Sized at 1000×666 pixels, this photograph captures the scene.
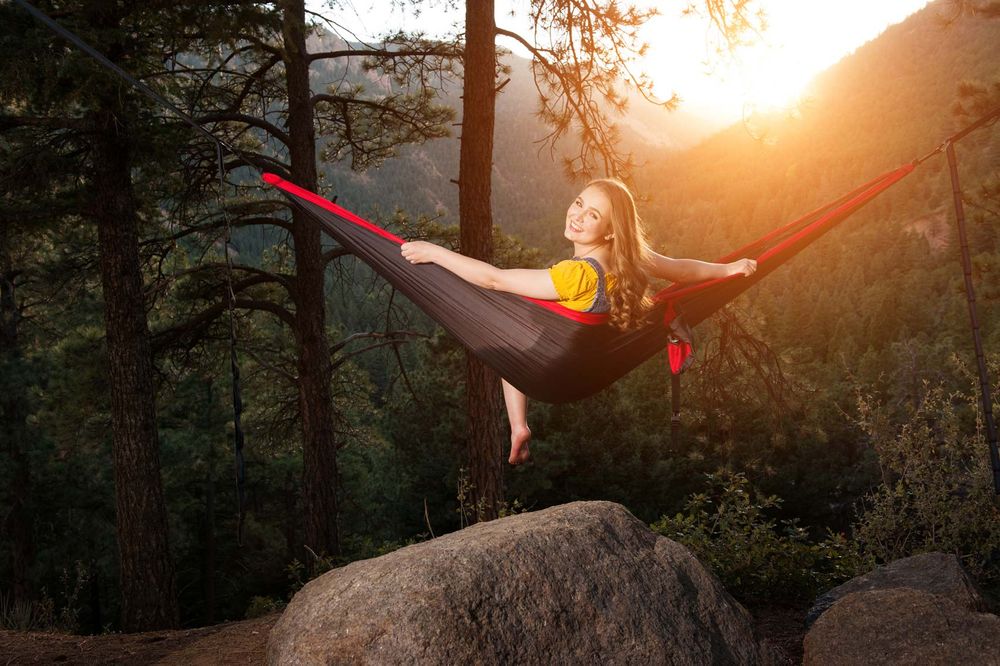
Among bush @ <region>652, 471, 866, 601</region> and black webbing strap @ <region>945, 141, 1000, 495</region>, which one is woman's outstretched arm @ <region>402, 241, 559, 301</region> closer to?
black webbing strap @ <region>945, 141, 1000, 495</region>

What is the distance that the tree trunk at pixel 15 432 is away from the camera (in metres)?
9.94

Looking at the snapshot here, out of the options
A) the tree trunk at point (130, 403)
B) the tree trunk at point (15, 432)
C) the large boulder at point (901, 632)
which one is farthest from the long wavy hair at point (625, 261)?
the tree trunk at point (15, 432)

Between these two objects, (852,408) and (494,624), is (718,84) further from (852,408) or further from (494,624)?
(852,408)

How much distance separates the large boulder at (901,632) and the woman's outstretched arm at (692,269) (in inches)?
44.1

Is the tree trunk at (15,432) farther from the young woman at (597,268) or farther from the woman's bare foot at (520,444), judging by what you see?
the young woman at (597,268)

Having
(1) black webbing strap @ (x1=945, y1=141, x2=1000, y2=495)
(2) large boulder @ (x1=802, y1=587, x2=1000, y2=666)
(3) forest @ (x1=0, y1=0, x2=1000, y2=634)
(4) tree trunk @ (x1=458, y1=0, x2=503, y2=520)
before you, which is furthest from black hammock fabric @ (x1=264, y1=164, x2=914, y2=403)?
(4) tree trunk @ (x1=458, y1=0, x2=503, y2=520)

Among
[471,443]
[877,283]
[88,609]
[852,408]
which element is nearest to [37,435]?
[88,609]

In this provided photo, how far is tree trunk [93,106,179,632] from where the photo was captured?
4629mm

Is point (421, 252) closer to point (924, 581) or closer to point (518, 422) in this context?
point (518, 422)

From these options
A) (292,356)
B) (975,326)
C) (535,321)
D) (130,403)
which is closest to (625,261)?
(535,321)

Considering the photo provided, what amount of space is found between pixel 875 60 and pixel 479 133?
8323 centimetres

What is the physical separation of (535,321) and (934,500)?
2.43 m

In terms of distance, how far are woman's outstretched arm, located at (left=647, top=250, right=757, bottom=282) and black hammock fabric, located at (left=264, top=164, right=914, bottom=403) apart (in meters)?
0.03

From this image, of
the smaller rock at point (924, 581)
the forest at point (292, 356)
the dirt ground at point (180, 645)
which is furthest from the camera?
the forest at point (292, 356)
